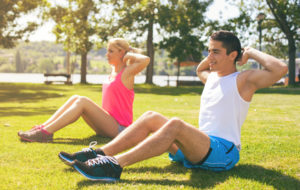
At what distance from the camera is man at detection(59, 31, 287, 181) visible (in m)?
3.65

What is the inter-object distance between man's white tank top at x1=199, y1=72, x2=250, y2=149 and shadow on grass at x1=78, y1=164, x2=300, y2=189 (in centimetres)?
43

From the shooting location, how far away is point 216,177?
159 inches

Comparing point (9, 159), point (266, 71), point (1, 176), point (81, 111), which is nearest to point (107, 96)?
point (81, 111)

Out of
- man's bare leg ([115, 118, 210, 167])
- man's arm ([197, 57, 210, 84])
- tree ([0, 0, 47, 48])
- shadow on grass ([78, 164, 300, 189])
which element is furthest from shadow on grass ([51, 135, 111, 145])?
tree ([0, 0, 47, 48])

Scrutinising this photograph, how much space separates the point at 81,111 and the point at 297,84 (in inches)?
1196

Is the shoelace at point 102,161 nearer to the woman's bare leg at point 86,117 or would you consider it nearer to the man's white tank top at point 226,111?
the man's white tank top at point 226,111

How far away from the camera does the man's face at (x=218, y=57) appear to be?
404 cm

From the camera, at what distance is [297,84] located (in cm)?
3222

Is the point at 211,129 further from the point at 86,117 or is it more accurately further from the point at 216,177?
the point at 86,117

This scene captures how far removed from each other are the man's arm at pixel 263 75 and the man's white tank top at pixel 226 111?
112 mm

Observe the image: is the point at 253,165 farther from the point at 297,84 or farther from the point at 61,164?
the point at 297,84

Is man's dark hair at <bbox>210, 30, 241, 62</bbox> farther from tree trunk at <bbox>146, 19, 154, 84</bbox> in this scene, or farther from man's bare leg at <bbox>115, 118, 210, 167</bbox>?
tree trunk at <bbox>146, 19, 154, 84</bbox>

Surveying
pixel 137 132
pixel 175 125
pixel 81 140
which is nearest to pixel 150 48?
pixel 81 140

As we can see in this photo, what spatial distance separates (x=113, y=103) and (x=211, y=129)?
2412 millimetres
